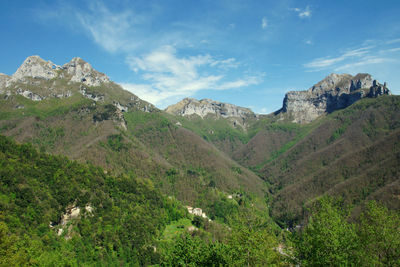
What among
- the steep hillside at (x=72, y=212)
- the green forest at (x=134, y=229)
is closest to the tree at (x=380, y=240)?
the green forest at (x=134, y=229)

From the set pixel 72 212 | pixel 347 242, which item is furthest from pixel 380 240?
pixel 72 212

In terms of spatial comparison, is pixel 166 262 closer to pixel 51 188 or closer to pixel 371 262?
pixel 371 262

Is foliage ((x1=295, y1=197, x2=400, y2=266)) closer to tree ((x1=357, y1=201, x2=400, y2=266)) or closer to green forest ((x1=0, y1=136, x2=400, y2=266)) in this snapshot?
tree ((x1=357, y1=201, x2=400, y2=266))

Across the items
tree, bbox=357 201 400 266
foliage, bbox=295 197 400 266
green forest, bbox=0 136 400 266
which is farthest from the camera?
green forest, bbox=0 136 400 266

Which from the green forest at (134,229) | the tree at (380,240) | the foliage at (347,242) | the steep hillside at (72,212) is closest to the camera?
the foliage at (347,242)

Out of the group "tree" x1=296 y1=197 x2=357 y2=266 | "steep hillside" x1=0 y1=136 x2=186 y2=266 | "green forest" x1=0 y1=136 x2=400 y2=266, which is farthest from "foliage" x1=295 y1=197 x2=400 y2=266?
"steep hillside" x1=0 y1=136 x2=186 y2=266

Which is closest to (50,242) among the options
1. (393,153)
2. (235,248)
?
(235,248)

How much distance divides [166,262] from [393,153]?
206 m

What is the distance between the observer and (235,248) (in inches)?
1426

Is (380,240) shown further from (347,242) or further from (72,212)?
(72,212)

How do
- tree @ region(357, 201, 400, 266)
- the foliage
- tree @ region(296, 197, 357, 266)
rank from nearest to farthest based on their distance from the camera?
tree @ region(296, 197, 357, 266) < the foliage < tree @ region(357, 201, 400, 266)

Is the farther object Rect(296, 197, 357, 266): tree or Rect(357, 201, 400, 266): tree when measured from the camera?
Rect(357, 201, 400, 266): tree

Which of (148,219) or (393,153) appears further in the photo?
(393,153)

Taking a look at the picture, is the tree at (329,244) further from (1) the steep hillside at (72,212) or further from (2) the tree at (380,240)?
(1) the steep hillside at (72,212)
